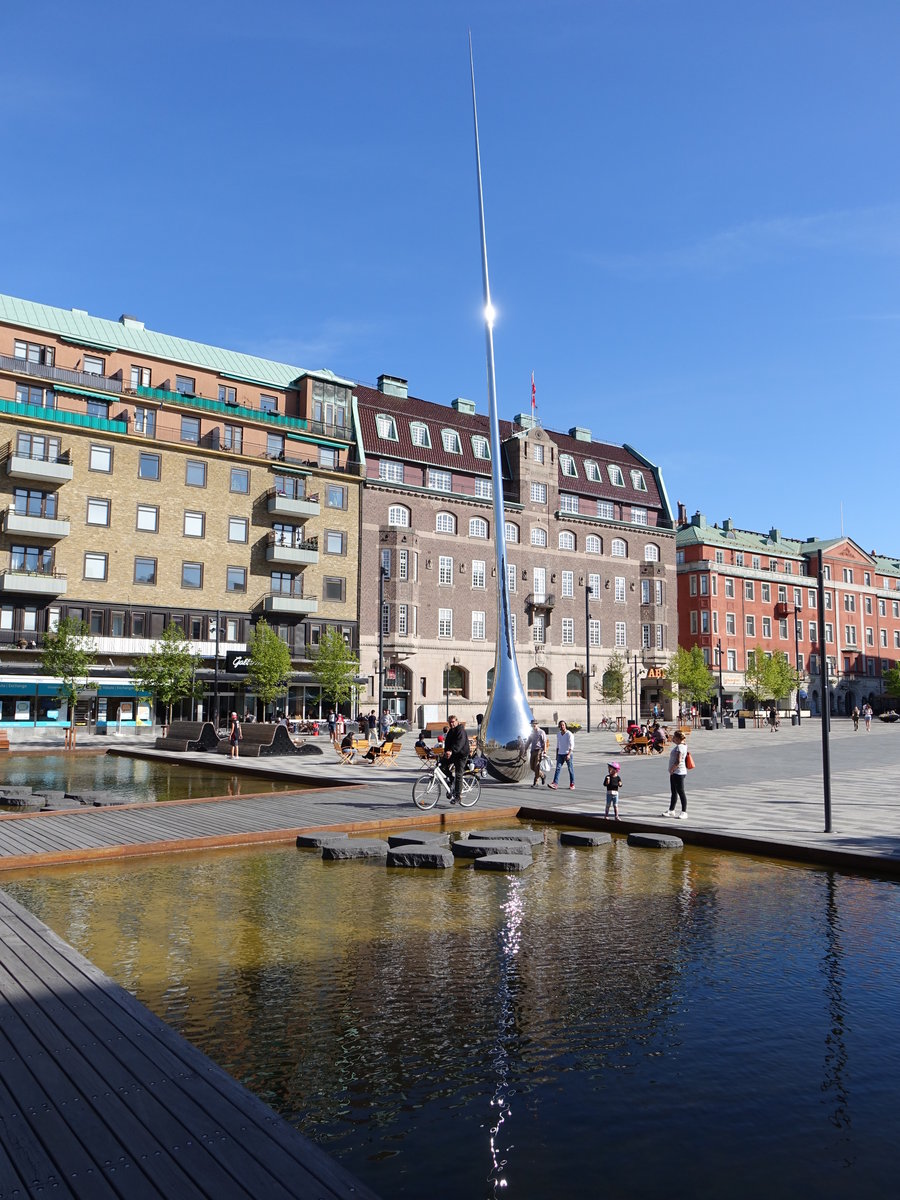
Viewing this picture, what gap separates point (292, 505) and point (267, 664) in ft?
34.4

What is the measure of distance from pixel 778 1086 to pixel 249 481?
5086 cm

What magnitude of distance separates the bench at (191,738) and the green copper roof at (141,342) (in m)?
23.9

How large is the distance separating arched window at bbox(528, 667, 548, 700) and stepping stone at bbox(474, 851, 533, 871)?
54859mm

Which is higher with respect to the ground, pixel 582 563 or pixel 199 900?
pixel 582 563

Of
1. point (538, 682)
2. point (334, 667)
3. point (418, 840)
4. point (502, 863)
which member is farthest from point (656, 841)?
point (538, 682)

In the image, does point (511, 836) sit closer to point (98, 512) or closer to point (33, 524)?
point (33, 524)

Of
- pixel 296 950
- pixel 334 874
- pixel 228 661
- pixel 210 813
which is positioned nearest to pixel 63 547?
pixel 228 661

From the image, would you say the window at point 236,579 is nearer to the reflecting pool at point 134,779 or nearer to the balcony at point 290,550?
the balcony at point 290,550

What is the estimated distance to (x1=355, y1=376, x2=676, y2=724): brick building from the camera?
5947cm

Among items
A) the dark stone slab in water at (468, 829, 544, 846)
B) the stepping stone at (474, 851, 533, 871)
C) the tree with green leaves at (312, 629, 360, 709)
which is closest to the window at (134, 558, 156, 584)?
the tree with green leaves at (312, 629, 360, 709)

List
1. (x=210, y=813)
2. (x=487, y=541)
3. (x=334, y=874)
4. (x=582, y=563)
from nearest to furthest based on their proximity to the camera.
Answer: (x=334, y=874), (x=210, y=813), (x=487, y=541), (x=582, y=563)

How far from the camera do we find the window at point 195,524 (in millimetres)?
51000

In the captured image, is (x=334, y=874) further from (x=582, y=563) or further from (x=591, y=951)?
(x=582, y=563)

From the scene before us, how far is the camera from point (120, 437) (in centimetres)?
4856
